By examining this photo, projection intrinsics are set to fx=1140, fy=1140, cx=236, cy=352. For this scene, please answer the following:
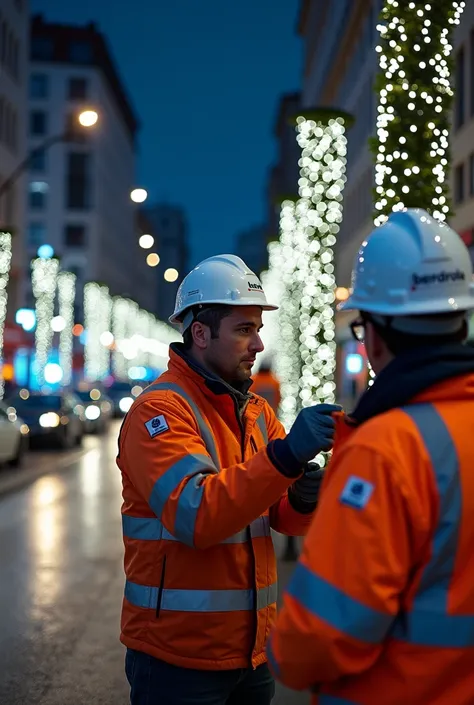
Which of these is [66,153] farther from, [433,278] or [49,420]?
[433,278]

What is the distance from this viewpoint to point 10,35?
57.2 metres

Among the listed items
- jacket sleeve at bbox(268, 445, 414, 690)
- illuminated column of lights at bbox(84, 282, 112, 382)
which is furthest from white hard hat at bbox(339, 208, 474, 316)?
illuminated column of lights at bbox(84, 282, 112, 382)

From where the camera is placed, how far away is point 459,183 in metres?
33.5

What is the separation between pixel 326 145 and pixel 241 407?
50.8ft

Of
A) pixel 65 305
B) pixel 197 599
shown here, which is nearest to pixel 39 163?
pixel 65 305

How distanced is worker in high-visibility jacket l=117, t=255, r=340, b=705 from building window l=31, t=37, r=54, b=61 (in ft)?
376

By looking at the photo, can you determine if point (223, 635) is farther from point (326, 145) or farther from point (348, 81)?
point (348, 81)

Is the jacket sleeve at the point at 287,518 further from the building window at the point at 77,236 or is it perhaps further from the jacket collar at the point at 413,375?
the building window at the point at 77,236

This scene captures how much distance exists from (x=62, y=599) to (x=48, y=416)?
2089 centimetres

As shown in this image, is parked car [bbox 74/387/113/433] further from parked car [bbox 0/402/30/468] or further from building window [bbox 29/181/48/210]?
building window [bbox 29/181/48/210]

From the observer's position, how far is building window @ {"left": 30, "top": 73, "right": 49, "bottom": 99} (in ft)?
372

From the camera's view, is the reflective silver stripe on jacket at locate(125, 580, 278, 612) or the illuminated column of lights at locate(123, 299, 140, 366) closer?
the reflective silver stripe on jacket at locate(125, 580, 278, 612)

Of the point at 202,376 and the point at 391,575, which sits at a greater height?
the point at 202,376

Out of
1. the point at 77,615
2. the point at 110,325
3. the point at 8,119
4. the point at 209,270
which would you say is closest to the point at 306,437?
the point at 209,270
